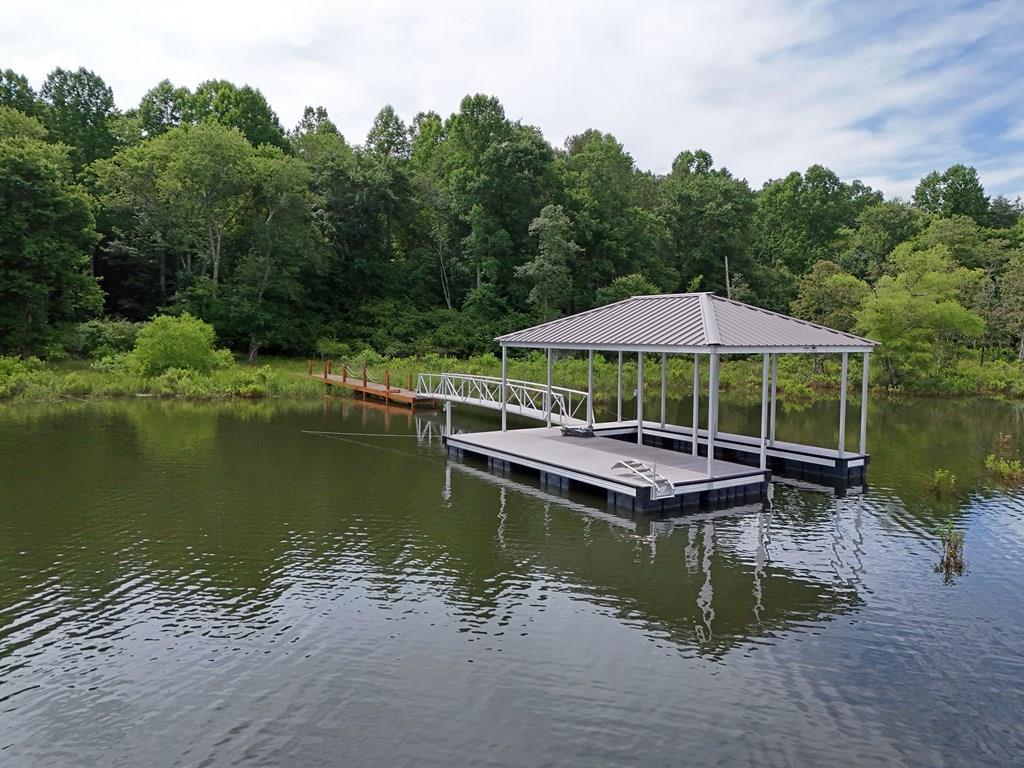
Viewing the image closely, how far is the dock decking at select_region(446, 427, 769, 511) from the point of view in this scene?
14.2 meters

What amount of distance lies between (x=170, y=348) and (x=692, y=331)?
23.8m

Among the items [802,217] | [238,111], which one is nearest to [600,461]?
[238,111]

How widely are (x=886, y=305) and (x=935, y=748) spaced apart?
104ft

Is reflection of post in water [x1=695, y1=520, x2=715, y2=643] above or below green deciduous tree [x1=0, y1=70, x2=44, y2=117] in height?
below

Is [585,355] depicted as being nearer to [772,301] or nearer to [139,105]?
[772,301]

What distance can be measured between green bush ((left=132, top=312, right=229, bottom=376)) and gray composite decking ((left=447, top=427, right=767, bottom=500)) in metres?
17.1

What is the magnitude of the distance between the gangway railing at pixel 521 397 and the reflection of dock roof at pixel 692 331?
2.42 meters

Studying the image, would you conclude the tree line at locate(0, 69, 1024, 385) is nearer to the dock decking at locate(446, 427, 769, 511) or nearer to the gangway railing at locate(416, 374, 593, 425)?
the gangway railing at locate(416, 374, 593, 425)

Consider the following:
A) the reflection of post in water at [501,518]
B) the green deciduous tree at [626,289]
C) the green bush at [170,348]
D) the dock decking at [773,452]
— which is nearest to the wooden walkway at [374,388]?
the green bush at [170,348]

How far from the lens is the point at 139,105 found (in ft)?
158

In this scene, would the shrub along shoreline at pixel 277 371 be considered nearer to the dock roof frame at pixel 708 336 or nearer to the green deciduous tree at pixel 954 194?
the dock roof frame at pixel 708 336

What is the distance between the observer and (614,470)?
49.8 ft

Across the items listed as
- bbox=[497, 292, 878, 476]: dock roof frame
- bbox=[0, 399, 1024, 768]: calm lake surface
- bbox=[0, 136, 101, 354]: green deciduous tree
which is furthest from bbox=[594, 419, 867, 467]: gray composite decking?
bbox=[0, 136, 101, 354]: green deciduous tree

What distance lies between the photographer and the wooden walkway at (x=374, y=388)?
2916 centimetres
